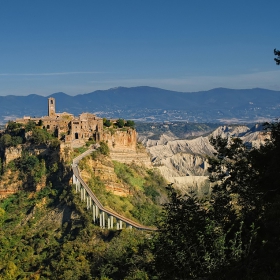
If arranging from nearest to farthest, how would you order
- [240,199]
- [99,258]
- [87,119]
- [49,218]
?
[240,199] < [99,258] < [49,218] < [87,119]

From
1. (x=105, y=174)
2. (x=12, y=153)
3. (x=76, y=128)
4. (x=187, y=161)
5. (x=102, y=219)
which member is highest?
(x=76, y=128)

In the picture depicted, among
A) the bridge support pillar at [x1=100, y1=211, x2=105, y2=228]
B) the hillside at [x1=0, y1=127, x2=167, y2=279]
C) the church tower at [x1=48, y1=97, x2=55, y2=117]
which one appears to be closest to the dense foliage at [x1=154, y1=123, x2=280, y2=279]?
the hillside at [x1=0, y1=127, x2=167, y2=279]

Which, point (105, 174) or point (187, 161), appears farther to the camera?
point (187, 161)

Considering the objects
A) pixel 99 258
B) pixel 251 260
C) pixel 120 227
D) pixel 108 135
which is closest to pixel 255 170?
pixel 251 260

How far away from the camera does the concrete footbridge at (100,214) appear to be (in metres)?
29.1

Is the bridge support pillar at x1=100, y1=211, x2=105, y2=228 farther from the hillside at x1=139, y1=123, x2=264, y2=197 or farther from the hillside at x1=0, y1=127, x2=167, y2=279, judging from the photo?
the hillside at x1=139, y1=123, x2=264, y2=197

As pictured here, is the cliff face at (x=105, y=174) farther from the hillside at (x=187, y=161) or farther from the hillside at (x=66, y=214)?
the hillside at (x=187, y=161)

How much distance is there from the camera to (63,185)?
35031 millimetres

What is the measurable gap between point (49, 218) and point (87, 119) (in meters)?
12.2

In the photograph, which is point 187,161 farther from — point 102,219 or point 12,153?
point 102,219

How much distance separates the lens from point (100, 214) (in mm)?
29797

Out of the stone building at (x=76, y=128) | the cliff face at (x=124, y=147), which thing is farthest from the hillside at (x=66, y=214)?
the stone building at (x=76, y=128)

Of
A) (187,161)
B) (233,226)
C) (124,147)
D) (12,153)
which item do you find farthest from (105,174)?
(187,161)

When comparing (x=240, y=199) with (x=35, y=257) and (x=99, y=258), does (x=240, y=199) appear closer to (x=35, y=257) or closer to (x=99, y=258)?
(x=99, y=258)
